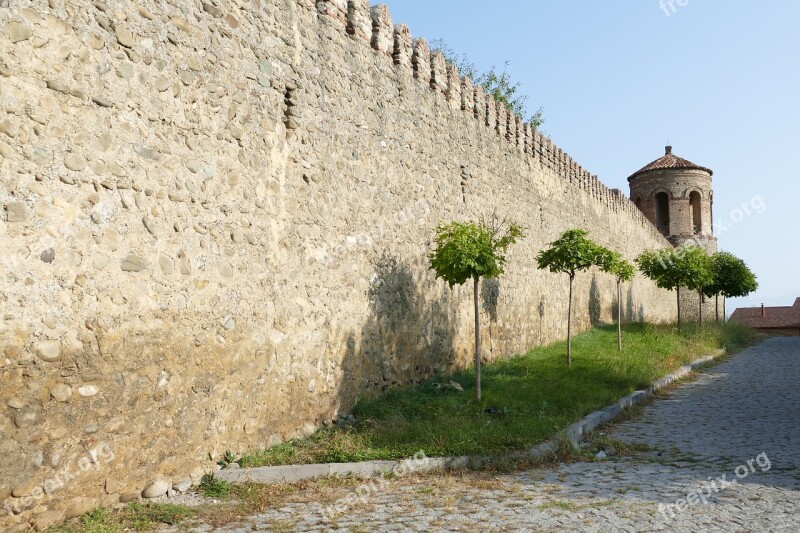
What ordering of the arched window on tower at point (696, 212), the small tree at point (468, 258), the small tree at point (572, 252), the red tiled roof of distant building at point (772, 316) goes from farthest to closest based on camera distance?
the red tiled roof of distant building at point (772, 316), the arched window on tower at point (696, 212), the small tree at point (572, 252), the small tree at point (468, 258)

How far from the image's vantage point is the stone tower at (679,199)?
32938mm

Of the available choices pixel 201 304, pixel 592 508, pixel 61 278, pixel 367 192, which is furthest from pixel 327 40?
pixel 592 508

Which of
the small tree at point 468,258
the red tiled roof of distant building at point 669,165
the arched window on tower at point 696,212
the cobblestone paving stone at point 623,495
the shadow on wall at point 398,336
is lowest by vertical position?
the cobblestone paving stone at point 623,495

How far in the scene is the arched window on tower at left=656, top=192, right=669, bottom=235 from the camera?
33.8m

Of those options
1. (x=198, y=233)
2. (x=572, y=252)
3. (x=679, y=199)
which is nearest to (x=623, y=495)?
(x=198, y=233)

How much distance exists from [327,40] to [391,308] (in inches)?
120

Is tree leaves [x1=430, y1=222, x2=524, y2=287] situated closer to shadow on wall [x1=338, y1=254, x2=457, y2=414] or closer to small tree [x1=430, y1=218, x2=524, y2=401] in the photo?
small tree [x1=430, y1=218, x2=524, y2=401]

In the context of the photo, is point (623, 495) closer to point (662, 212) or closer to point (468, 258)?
point (468, 258)

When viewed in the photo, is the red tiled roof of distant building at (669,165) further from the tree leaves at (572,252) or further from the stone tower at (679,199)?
the tree leaves at (572,252)

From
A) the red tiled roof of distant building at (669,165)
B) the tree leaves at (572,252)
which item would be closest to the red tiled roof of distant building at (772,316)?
the red tiled roof of distant building at (669,165)

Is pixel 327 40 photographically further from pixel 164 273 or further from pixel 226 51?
pixel 164 273

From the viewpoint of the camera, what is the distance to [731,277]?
85.7ft

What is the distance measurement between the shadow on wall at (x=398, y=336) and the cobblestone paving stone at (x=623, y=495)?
202cm

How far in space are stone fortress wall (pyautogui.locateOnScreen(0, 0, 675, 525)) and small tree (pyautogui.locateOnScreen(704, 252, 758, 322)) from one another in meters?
21.1
